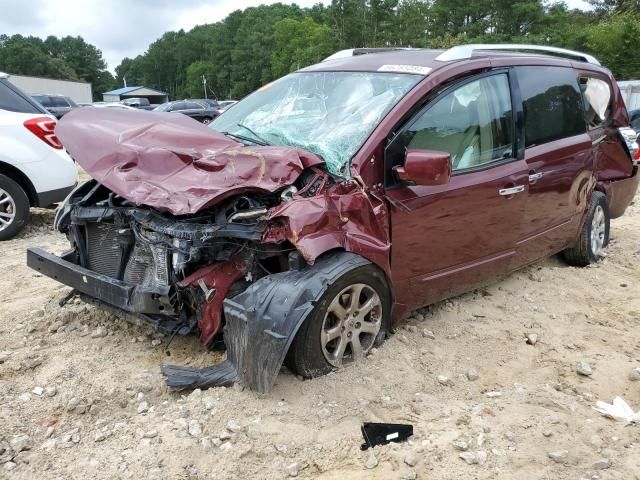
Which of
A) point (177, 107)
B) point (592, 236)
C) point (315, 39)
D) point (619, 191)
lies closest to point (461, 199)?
point (592, 236)

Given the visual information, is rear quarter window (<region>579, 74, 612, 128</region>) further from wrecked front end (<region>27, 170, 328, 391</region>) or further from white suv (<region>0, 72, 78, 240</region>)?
white suv (<region>0, 72, 78, 240</region>)

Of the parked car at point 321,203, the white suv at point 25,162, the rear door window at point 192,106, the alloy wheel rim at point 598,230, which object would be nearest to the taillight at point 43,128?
the white suv at point 25,162

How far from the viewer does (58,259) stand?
3521 millimetres

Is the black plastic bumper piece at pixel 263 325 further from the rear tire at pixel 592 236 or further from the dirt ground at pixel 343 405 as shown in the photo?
the rear tire at pixel 592 236

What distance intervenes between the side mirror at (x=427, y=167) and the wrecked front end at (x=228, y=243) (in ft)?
0.87

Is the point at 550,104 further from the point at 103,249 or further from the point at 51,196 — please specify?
the point at 51,196

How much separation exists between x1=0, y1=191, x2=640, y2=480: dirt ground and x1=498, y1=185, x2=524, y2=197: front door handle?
0.86 m

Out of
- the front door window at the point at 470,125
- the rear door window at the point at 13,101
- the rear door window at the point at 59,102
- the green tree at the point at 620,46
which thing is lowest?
the front door window at the point at 470,125

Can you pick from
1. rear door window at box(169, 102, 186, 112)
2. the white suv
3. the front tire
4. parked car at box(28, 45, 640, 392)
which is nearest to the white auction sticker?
parked car at box(28, 45, 640, 392)

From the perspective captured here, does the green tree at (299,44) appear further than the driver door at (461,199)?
Yes

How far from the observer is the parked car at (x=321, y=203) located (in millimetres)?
2926

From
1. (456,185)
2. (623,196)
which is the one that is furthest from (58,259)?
(623,196)

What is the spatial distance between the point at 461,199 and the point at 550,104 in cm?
142

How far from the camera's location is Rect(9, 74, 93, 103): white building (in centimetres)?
5158
